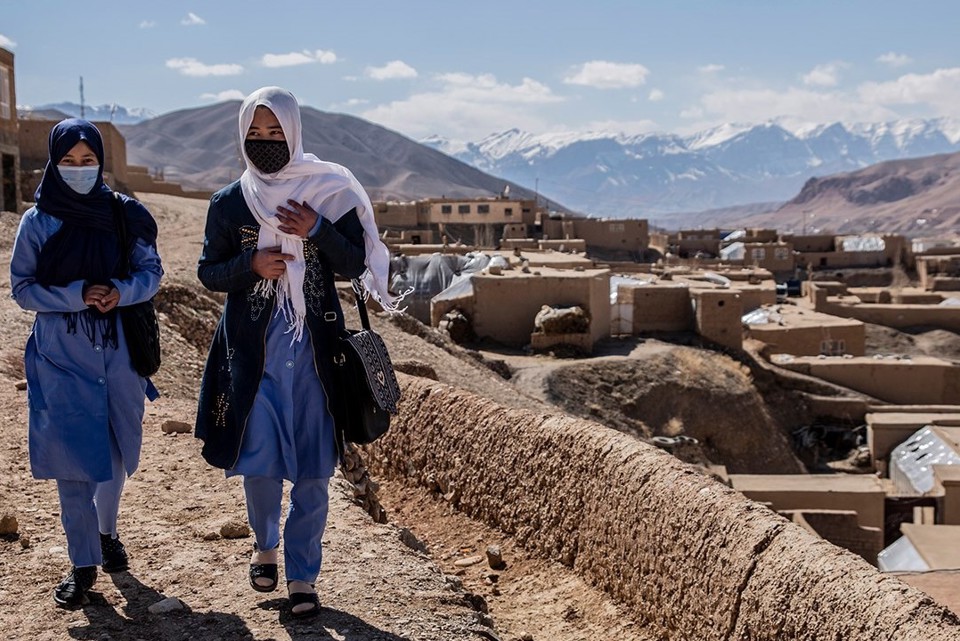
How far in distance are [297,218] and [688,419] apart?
15780 millimetres

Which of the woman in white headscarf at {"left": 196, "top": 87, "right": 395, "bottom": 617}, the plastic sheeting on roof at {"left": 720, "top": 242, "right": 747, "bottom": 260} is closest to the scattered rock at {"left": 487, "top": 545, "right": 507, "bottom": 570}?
the woman in white headscarf at {"left": 196, "top": 87, "right": 395, "bottom": 617}

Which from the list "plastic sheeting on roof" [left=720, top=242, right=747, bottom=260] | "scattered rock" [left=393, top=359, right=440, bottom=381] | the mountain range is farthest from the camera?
the mountain range

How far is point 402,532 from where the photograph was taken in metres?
4.55

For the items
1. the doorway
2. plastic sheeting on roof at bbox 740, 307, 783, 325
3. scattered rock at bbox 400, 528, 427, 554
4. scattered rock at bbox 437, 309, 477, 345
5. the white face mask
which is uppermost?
the doorway

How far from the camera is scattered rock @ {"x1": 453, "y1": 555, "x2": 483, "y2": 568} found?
5.28m

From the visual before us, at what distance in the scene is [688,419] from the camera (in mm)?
18609

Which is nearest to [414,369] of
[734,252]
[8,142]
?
[8,142]

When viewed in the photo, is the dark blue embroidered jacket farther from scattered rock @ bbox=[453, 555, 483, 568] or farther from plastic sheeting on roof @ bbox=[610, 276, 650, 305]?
plastic sheeting on roof @ bbox=[610, 276, 650, 305]

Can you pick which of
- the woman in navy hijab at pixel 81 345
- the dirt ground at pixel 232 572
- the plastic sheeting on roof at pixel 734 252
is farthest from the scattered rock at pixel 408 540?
the plastic sheeting on roof at pixel 734 252

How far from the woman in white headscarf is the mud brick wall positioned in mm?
1465

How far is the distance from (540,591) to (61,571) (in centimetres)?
204

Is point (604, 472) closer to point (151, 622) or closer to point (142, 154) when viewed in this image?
point (151, 622)

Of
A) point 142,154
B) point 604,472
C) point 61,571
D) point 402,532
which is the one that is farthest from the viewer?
point 142,154

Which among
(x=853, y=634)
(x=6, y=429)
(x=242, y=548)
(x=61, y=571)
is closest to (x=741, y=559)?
(x=853, y=634)
